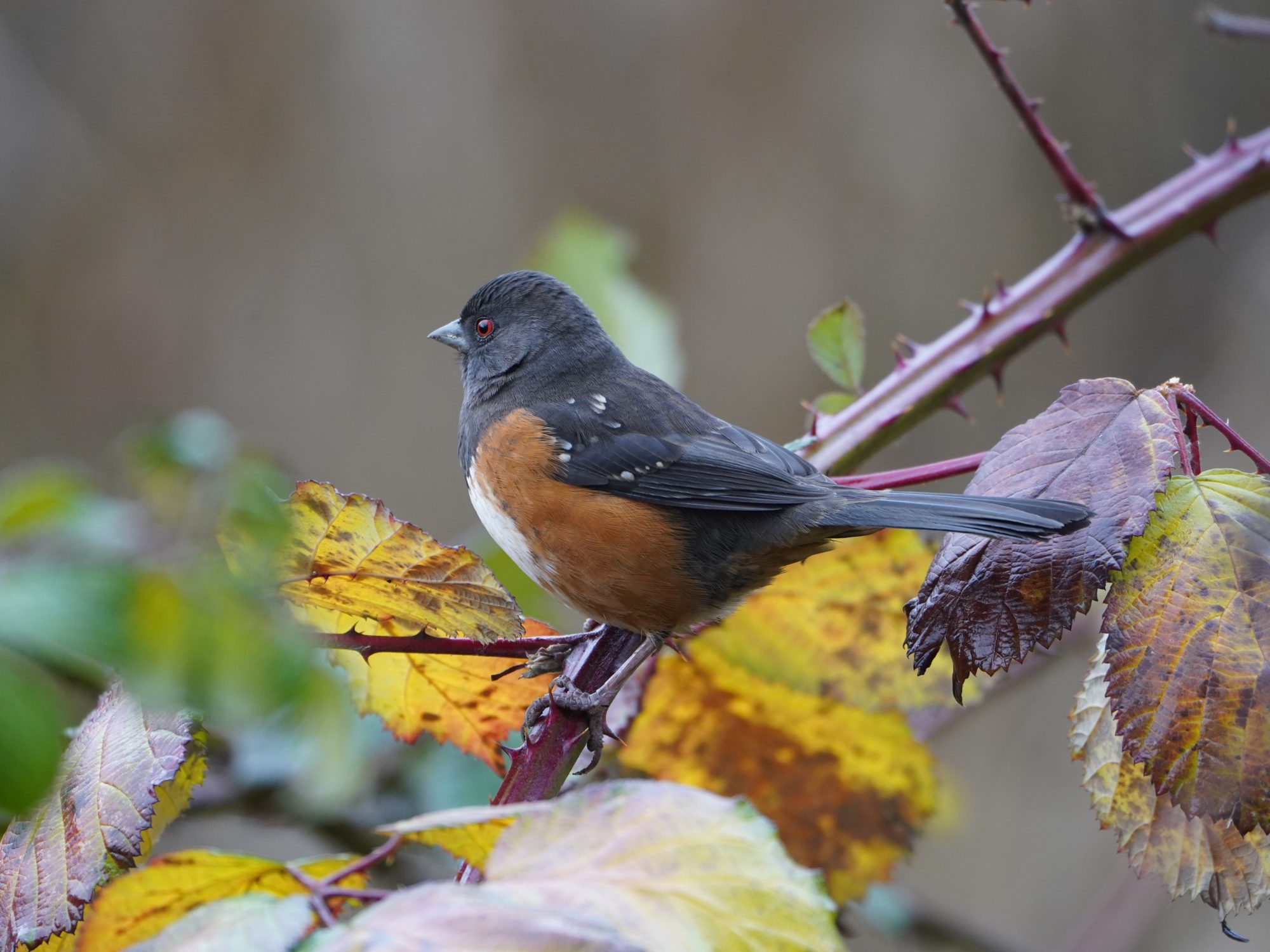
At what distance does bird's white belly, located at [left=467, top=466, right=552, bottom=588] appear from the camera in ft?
5.73

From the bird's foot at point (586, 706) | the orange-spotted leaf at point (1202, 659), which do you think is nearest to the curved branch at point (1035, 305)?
the bird's foot at point (586, 706)

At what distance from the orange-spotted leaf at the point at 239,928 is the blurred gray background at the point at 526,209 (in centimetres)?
384

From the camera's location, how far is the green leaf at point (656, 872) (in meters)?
0.62

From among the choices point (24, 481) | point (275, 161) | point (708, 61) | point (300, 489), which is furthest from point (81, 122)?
point (24, 481)

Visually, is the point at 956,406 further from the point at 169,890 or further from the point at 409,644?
the point at 169,890

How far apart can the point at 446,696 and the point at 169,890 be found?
476mm

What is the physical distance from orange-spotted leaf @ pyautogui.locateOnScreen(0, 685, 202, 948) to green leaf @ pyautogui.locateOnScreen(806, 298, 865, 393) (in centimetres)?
97

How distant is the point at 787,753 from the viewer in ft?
4.89

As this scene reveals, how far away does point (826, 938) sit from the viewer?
25.6 inches

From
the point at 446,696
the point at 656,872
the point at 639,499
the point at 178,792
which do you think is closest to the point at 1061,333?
the point at 639,499

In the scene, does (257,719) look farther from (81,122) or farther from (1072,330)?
(1072,330)

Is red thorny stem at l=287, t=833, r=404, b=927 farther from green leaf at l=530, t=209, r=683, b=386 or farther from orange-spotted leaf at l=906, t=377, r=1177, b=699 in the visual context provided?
green leaf at l=530, t=209, r=683, b=386

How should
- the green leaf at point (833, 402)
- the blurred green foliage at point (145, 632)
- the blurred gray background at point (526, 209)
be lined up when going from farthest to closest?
the blurred gray background at point (526, 209)
the green leaf at point (833, 402)
the blurred green foliage at point (145, 632)

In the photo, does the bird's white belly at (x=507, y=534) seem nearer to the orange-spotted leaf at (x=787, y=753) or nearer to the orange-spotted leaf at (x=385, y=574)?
the orange-spotted leaf at (x=787, y=753)
